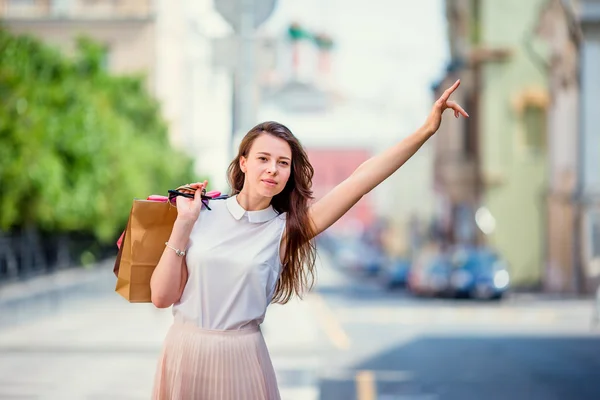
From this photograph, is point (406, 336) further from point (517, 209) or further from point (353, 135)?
point (353, 135)

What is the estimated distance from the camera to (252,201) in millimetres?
4695

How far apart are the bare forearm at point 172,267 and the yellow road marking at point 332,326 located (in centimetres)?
1766

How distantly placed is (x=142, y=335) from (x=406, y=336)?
550cm

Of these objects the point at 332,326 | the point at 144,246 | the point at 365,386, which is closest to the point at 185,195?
the point at 144,246

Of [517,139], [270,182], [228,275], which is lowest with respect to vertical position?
[228,275]

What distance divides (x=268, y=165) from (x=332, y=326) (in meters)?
23.3

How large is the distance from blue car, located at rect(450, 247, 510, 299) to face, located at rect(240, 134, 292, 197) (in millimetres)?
36699

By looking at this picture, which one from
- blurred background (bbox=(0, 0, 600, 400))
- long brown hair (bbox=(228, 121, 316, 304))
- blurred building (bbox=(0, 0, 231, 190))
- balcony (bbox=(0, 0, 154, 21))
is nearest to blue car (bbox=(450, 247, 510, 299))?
blurred background (bbox=(0, 0, 600, 400))

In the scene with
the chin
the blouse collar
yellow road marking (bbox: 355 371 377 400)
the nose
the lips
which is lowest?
yellow road marking (bbox: 355 371 377 400)

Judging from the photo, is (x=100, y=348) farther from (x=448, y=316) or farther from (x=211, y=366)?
(x=211, y=366)

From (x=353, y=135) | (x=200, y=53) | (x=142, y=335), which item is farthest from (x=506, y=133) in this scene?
(x=353, y=135)

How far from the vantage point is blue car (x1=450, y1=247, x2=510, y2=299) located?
41000 millimetres

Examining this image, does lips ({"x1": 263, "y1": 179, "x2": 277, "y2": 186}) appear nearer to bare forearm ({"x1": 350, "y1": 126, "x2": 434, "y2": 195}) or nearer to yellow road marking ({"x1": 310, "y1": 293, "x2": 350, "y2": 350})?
bare forearm ({"x1": 350, "y1": 126, "x2": 434, "y2": 195})

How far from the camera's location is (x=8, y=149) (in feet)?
112
